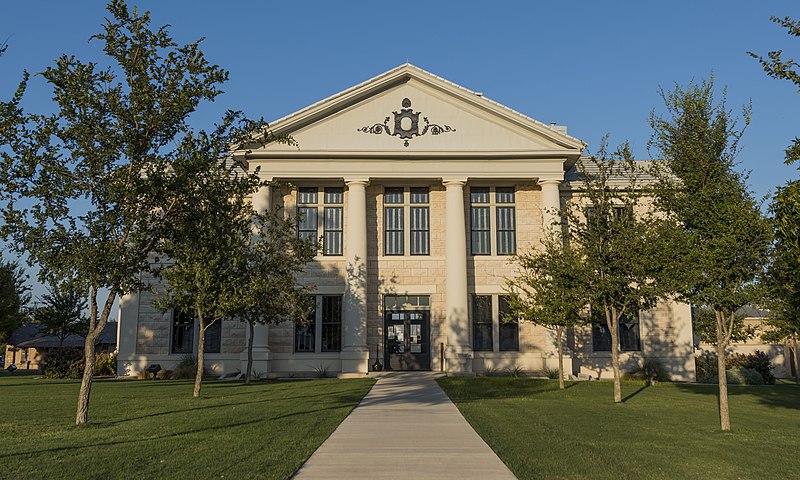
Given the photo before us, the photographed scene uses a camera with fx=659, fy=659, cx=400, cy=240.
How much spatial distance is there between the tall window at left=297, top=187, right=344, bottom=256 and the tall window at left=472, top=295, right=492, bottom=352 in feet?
22.6

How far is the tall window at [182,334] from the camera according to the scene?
3048cm

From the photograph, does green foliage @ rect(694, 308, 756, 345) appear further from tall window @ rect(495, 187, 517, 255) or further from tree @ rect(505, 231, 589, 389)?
tree @ rect(505, 231, 589, 389)

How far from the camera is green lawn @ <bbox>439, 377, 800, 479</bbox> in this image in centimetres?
895

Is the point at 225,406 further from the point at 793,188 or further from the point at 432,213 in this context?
the point at 432,213

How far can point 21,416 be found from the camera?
46.3ft

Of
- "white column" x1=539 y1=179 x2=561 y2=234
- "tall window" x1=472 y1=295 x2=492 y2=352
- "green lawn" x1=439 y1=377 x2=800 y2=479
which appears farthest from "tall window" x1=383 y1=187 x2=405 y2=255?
"green lawn" x1=439 y1=377 x2=800 y2=479

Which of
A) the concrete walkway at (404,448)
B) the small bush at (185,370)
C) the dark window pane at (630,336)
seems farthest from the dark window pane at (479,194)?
the concrete walkway at (404,448)

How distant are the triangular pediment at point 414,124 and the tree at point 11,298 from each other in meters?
20.9

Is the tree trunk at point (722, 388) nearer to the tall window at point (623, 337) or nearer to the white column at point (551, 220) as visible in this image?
the white column at point (551, 220)

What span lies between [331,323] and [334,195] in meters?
6.08

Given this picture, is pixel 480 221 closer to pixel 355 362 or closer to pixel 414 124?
pixel 414 124

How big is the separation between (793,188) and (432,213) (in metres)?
22.4

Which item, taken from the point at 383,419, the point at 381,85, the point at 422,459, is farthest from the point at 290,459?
the point at 381,85

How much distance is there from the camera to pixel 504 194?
31.7 metres
